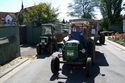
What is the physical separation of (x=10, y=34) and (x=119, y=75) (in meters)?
7.50

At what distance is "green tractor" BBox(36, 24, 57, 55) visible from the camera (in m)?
18.9

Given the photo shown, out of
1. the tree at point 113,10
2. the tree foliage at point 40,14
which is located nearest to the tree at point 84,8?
the tree at point 113,10

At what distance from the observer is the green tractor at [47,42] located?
1889 cm

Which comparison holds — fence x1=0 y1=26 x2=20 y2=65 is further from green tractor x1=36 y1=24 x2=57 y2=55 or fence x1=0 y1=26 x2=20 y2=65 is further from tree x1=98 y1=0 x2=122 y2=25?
tree x1=98 y1=0 x2=122 y2=25

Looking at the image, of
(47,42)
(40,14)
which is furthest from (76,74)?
(40,14)

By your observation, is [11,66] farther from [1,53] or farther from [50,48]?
[50,48]

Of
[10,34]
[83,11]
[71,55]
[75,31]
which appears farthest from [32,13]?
[83,11]

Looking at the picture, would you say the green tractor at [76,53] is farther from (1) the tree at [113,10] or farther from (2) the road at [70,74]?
(1) the tree at [113,10]

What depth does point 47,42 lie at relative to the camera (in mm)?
19281

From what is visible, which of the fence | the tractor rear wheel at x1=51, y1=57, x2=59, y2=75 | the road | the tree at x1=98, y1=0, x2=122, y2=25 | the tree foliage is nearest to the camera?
the road

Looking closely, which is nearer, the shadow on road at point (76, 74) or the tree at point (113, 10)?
the shadow on road at point (76, 74)

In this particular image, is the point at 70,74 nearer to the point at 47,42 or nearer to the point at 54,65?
the point at 54,65

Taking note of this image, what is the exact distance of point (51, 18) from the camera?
3328cm

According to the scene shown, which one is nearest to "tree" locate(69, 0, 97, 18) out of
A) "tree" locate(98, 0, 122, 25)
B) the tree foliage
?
"tree" locate(98, 0, 122, 25)
